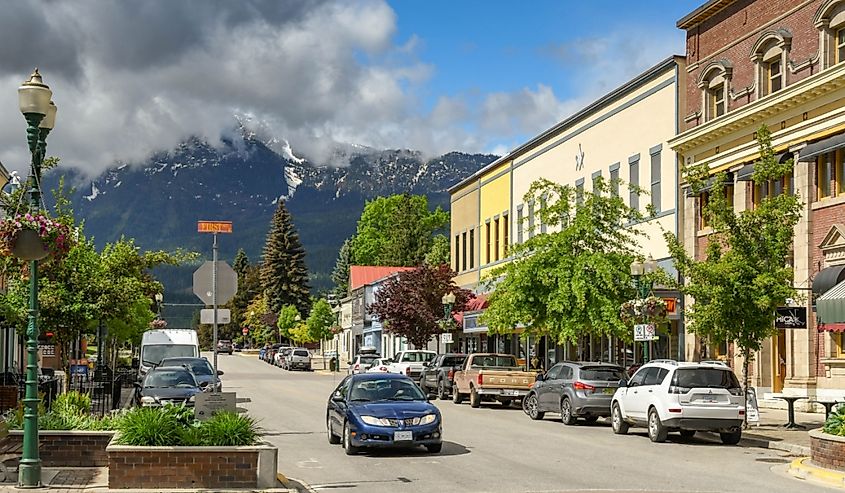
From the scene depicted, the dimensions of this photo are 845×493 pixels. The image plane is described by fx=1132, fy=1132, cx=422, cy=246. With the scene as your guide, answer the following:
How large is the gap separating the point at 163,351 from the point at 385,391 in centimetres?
2194

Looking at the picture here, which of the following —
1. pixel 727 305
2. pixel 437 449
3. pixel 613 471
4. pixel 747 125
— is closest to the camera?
pixel 613 471

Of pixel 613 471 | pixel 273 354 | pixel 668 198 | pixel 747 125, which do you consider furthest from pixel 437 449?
pixel 273 354

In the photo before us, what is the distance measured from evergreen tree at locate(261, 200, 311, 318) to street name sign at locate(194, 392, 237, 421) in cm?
11878

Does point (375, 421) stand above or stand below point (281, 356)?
above

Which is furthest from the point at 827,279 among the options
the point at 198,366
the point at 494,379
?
the point at 198,366

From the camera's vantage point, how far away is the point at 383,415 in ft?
64.7

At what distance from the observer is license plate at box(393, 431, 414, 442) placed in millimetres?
19547

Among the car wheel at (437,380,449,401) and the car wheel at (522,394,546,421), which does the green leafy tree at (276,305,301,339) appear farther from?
the car wheel at (522,394,546,421)

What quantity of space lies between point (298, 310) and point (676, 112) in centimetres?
9891

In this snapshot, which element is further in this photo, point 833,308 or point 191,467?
point 833,308

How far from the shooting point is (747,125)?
34094mm

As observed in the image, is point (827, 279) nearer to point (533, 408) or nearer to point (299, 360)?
point (533, 408)

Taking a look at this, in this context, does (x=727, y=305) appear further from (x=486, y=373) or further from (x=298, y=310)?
(x=298, y=310)

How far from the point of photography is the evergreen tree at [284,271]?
134750 millimetres
